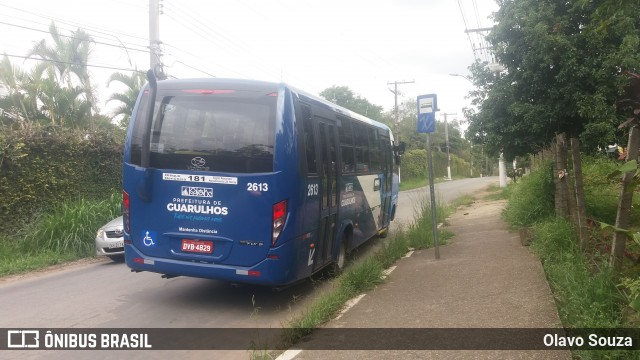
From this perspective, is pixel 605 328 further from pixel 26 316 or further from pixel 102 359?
pixel 26 316

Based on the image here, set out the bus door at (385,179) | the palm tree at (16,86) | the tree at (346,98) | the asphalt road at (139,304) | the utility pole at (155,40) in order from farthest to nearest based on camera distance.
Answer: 1. the tree at (346,98)
2. the palm tree at (16,86)
3. the utility pole at (155,40)
4. the bus door at (385,179)
5. the asphalt road at (139,304)

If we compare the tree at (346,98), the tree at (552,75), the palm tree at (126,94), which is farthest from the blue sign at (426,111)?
the tree at (346,98)

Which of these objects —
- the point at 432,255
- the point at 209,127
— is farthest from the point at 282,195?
the point at 432,255

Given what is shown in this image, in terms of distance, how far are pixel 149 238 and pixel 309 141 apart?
232cm

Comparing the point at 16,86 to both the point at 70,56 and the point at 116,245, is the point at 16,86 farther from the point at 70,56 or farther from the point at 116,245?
the point at 116,245

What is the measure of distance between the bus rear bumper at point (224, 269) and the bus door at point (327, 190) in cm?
102

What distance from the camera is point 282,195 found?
5.80 meters

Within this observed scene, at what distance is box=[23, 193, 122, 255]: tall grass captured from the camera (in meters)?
10.1

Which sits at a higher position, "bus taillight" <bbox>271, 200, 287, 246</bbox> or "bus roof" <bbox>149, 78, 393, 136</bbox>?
"bus roof" <bbox>149, 78, 393, 136</bbox>

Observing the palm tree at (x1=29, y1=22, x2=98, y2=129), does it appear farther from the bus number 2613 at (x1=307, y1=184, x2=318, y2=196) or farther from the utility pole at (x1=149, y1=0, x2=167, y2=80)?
the bus number 2613 at (x1=307, y1=184, x2=318, y2=196)

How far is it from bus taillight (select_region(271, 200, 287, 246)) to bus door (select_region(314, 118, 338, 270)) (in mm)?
963

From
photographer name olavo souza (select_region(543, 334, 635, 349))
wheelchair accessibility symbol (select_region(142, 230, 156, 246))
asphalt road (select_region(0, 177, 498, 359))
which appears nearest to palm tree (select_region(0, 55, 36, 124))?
asphalt road (select_region(0, 177, 498, 359))

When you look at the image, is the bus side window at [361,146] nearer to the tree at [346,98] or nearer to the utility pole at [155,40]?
the utility pole at [155,40]

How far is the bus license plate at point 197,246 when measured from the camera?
19.6 feet
